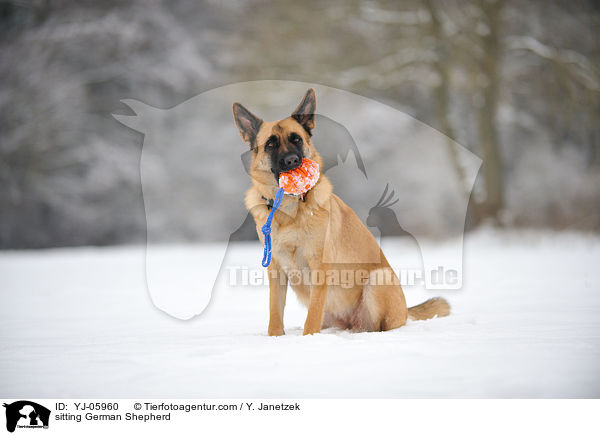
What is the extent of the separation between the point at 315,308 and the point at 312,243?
36 cm

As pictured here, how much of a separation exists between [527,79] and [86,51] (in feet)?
28.9

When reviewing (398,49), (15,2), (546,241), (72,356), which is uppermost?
(15,2)

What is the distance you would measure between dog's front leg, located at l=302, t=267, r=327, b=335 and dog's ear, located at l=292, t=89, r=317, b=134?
867 millimetres

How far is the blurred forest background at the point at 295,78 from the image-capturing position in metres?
7.80

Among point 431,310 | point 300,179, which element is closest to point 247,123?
point 300,179

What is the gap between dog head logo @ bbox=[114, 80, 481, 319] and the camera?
648 centimetres

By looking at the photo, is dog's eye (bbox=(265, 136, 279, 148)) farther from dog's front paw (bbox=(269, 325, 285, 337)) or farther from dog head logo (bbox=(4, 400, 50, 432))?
dog head logo (bbox=(4, 400, 50, 432))

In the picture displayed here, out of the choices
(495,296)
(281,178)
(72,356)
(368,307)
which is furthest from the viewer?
(495,296)

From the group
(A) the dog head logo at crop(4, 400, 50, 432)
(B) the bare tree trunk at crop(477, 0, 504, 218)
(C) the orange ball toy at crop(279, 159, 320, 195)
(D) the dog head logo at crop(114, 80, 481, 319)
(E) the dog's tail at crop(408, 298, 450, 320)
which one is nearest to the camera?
(A) the dog head logo at crop(4, 400, 50, 432)

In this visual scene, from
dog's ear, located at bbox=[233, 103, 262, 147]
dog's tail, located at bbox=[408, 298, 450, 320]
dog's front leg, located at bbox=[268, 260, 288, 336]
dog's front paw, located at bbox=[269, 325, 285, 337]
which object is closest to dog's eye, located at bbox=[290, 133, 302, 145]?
dog's ear, located at bbox=[233, 103, 262, 147]

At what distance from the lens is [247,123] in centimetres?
272

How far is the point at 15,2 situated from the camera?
801 centimetres

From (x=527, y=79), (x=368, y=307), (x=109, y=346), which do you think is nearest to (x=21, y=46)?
(x=109, y=346)

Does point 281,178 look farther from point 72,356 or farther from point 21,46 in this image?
point 21,46
